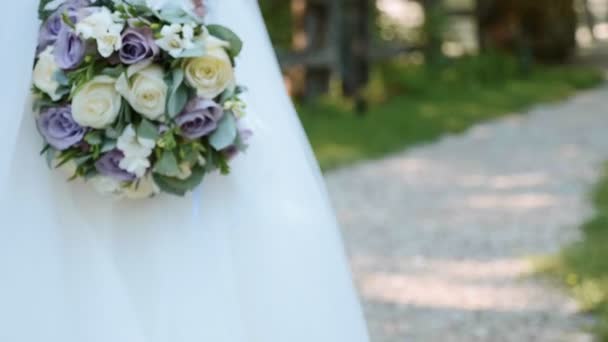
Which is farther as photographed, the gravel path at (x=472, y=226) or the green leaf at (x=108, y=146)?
the gravel path at (x=472, y=226)

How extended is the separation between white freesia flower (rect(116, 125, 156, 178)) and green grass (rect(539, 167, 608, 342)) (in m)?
2.38

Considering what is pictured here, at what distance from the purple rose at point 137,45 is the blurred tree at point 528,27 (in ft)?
36.2

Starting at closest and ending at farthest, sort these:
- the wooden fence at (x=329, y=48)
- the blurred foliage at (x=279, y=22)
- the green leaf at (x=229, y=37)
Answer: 1. the green leaf at (x=229, y=37)
2. the wooden fence at (x=329, y=48)
3. the blurred foliage at (x=279, y=22)

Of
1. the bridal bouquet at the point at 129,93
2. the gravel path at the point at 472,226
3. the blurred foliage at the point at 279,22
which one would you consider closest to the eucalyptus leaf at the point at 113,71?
the bridal bouquet at the point at 129,93

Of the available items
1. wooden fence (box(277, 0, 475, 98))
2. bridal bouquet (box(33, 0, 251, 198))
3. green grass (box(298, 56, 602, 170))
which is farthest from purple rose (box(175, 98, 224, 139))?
wooden fence (box(277, 0, 475, 98))

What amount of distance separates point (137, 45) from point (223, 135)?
0.77ft

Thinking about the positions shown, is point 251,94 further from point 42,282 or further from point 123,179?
point 42,282

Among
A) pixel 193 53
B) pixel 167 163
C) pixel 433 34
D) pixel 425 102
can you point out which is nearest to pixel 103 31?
pixel 193 53

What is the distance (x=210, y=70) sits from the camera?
6.46 ft

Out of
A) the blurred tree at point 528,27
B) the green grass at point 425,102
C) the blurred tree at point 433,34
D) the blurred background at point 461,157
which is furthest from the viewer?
the blurred tree at point 528,27

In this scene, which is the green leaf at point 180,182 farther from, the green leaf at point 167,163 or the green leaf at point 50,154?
the green leaf at point 50,154

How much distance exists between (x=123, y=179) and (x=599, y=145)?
6.77 m

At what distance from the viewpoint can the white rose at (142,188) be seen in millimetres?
1991

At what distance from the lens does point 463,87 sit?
10.9 meters
